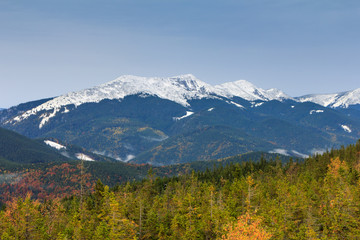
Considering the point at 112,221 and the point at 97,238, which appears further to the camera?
the point at 97,238

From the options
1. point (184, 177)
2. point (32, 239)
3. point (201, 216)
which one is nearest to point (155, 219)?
point (201, 216)

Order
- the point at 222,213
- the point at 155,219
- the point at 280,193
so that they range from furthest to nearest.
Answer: the point at 280,193, the point at 155,219, the point at 222,213

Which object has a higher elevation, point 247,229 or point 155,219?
point 247,229

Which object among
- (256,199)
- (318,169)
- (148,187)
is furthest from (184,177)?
(256,199)

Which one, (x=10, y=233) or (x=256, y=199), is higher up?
(x=256, y=199)

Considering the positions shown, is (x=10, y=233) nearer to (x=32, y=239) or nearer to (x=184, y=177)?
(x=32, y=239)

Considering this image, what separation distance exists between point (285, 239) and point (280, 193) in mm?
14179

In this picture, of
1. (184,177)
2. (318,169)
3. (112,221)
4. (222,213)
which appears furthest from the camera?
(184,177)

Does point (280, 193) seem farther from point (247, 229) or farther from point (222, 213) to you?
point (247, 229)

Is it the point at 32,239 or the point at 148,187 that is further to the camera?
the point at 148,187

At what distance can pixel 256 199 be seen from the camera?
84.1 meters

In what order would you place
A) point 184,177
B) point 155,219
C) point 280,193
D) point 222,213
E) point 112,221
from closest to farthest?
point 112,221 → point 222,213 → point 155,219 → point 280,193 → point 184,177

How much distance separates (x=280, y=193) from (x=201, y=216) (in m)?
21.2

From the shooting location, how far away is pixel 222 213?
2680 inches
